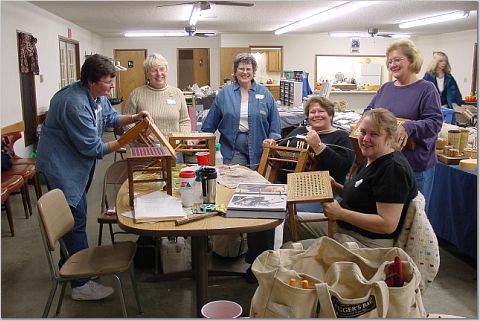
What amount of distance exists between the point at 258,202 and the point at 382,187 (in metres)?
0.56

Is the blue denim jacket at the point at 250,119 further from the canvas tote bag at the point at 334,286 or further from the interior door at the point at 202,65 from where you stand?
the interior door at the point at 202,65

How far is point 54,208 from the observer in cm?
232

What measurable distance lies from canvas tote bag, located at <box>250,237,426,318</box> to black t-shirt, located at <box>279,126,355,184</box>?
3.49 feet

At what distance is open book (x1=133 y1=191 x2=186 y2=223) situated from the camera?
200 cm

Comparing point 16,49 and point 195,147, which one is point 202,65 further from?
point 195,147

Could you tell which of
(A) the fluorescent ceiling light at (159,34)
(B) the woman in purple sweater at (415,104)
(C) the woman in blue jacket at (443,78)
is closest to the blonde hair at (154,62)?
(B) the woman in purple sweater at (415,104)

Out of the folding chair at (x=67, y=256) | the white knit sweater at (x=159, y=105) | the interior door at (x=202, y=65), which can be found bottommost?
the folding chair at (x=67, y=256)

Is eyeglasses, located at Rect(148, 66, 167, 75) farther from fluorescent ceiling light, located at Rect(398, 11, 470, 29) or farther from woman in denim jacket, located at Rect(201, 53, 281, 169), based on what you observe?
fluorescent ceiling light, located at Rect(398, 11, 470, 29)

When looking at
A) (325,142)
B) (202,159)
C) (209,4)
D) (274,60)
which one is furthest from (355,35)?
(202,159)

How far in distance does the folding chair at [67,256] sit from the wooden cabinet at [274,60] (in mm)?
10593

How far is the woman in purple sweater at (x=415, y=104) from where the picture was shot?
109 inches

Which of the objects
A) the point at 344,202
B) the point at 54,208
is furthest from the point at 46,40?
the point at 344,202

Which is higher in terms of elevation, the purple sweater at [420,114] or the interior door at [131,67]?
the interior door at [131,67]

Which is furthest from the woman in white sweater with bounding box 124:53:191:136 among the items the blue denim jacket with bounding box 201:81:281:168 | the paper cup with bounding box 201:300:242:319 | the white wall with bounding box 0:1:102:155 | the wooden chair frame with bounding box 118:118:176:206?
the white wall with bounding box 0:1:102:155
